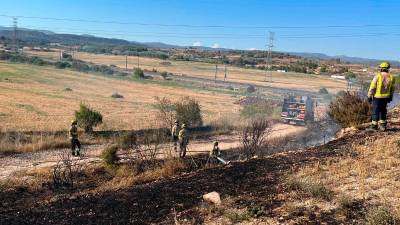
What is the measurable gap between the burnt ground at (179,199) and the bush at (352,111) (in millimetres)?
6438

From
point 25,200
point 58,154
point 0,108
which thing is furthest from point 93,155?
point 0,108

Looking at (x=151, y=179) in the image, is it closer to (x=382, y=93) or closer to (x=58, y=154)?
(x=382, y=93)

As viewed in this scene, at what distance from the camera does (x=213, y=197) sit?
8.78 m

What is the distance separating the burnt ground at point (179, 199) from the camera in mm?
8305

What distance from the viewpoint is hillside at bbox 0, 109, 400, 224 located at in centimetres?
746

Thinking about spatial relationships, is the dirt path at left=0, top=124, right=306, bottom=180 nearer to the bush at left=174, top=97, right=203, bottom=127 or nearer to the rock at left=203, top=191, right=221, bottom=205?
the bush at left=174, top=97, right=203, bottom=127

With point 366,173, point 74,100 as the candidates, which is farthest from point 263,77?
point 366,173

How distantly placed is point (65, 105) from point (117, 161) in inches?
927

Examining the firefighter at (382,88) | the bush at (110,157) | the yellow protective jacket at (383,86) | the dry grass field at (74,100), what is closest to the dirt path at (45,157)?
the bush at (110,157)

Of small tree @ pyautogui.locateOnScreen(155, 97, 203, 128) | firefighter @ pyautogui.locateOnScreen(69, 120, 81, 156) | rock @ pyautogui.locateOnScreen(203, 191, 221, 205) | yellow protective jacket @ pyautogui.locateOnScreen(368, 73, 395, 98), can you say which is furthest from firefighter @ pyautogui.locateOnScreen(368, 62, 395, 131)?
small tree @ pyautogui.locateOnScreen(155, 97, 203, 128)

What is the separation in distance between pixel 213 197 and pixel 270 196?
0.98m

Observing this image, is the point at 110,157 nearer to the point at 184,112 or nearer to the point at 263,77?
the point at 184,112

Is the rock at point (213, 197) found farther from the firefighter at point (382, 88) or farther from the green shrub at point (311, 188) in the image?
the firefighter at point (382, 88)

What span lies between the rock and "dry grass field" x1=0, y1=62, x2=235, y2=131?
2036cm
